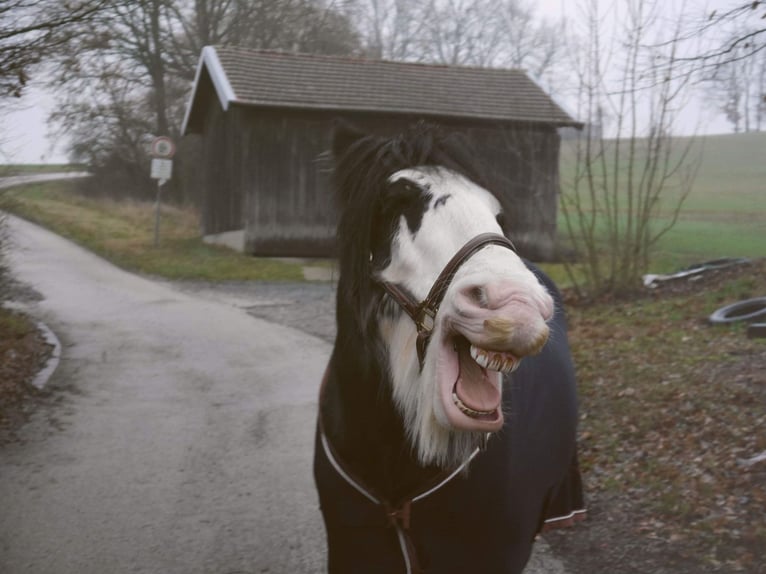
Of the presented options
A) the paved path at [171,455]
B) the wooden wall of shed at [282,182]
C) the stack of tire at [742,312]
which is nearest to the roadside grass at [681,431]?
the stack of tire at [742,312]

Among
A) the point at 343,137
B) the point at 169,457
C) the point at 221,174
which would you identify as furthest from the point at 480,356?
the point at 221,174

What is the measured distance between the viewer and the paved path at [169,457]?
499cm

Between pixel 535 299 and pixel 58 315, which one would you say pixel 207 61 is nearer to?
pixel 58 315

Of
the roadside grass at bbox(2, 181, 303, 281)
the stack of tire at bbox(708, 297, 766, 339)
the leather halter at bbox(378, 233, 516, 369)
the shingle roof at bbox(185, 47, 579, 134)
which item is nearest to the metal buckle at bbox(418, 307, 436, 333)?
the leather halter at bbox(378, 233, 516, 369)

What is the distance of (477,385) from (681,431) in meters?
4.53

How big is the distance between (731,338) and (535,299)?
7.46 m

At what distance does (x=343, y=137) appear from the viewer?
2951 millimetres

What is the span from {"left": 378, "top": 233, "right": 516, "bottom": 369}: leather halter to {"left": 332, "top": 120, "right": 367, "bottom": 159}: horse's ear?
68cm

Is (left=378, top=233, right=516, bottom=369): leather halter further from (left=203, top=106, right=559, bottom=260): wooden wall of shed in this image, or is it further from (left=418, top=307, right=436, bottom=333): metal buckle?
(left=203, top=106, right=559, bottom=260): wooden wall of shed

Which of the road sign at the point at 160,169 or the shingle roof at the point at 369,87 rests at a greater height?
the shingle roof at the point at 369,87

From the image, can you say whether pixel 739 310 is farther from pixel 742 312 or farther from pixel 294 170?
pixel 294 170

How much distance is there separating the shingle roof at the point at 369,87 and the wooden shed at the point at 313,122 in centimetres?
3

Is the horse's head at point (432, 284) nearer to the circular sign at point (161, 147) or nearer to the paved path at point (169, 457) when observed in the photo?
the paved path at point (169, 457)

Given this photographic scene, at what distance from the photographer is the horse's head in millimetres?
2096
